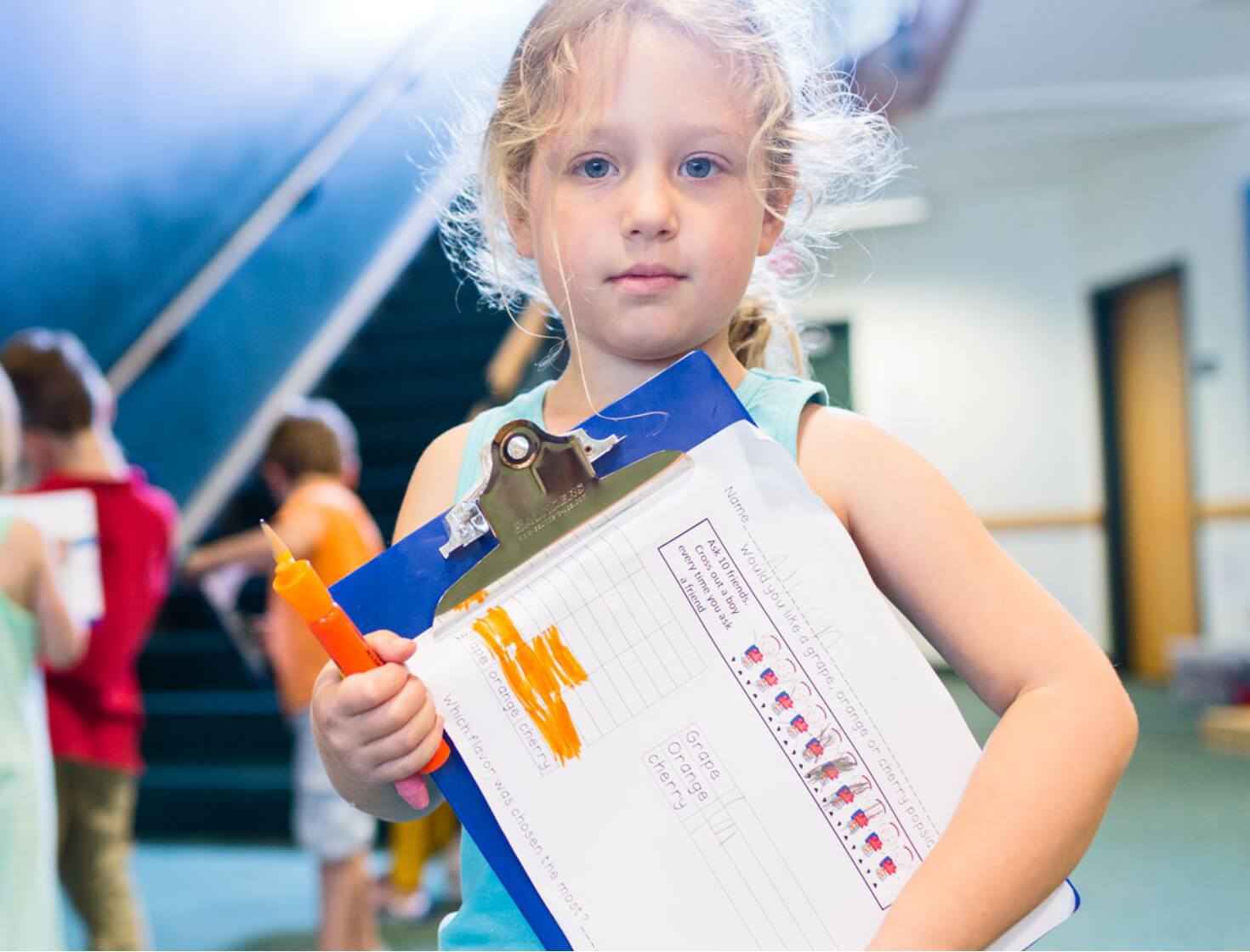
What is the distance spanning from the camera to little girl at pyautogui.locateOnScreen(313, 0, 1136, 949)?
Answer: 1.72 feet

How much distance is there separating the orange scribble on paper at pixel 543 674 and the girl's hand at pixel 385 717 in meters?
0.04

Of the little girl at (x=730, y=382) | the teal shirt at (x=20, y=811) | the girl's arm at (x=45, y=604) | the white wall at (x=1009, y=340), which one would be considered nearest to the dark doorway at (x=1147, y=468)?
the white wall at (x=1009, y=340)

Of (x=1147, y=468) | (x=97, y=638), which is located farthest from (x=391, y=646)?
(x=1147, y=468)

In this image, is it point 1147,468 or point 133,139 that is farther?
point 1147,468

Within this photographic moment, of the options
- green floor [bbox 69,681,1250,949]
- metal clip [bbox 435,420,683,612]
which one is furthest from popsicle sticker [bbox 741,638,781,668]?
green floor [bbox 69,681,1250,949]

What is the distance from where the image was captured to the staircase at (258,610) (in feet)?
11.4

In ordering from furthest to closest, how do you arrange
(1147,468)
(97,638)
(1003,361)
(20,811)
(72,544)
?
(1003,361) → (1147,468) → (97,638) → (72,544) → (20,811)

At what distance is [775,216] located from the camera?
2.30 ft

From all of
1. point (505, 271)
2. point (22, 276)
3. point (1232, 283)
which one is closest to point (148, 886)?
point (22, 276)

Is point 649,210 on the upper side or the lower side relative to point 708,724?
upper

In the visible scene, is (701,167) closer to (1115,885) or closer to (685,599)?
(685,599)

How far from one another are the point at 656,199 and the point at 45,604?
1.25 metres

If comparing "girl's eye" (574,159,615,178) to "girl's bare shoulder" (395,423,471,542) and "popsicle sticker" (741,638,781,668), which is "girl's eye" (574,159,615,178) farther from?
"popsicle sticker" (741,638,781,668)

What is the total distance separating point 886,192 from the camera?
263 inches
